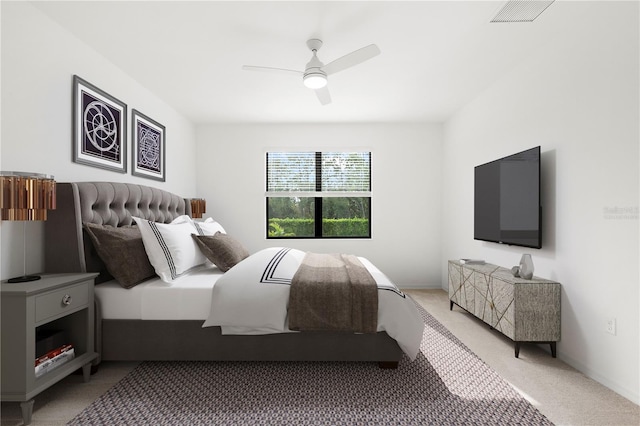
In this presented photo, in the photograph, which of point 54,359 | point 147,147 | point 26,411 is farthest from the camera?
point 147,147

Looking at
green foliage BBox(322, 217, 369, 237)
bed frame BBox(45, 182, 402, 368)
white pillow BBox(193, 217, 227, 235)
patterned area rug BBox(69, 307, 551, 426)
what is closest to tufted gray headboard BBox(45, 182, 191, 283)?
bed frame BBox(45, 182, 402, 368)

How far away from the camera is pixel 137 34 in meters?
2.46

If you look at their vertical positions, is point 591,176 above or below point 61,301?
above

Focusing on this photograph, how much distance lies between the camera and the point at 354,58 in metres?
2.37

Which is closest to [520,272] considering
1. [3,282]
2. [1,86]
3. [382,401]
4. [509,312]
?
[509,312]

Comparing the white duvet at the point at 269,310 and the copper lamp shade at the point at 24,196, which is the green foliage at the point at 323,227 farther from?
the copper lamp shade at the point at 24,196

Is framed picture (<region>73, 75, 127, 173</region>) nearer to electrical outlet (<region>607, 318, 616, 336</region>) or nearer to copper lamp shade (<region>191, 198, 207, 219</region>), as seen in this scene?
copper lamp shade (<region>191, 198, 207, 219</region>)

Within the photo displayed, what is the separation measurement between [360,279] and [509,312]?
4.01 ft

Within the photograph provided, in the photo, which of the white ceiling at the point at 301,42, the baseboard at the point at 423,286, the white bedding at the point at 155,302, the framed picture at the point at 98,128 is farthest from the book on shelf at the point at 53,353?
the baseboard at the point at 423,286

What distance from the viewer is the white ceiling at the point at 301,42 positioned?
7.14ft

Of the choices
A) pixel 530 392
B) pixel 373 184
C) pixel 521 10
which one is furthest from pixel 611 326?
pixel 373 184

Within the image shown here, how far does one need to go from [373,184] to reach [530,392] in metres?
3.21

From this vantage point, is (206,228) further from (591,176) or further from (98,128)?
(591,176)

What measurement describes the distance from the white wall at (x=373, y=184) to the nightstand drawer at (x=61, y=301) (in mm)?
2787
